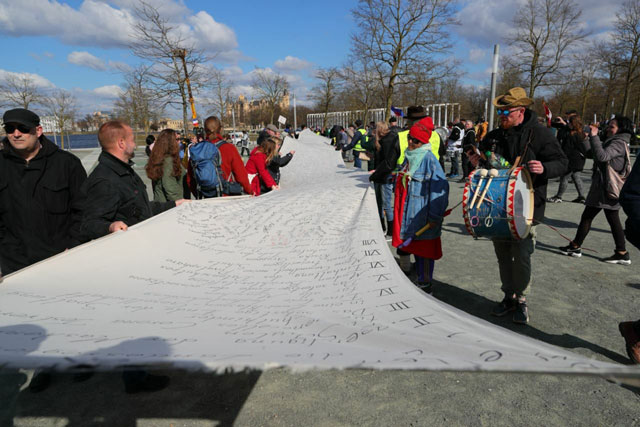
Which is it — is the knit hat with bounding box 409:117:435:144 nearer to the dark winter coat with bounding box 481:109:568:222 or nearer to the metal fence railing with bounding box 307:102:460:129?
the dark winter coat with bounding box 481:109:568:222

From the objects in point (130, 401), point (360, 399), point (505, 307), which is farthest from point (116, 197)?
point (505, 307)

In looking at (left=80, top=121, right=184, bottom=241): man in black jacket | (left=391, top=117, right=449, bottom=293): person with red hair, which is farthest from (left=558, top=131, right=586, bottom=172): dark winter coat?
(left=80, top=121, right=184, bottom=241): man in black jacket

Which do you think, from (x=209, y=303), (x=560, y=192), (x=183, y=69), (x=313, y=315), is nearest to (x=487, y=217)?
(x=313, y=315)

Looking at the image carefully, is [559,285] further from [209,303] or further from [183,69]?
[183,69]

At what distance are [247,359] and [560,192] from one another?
1041 centimetres

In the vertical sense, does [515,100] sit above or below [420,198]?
above

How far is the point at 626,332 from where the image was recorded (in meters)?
2.98

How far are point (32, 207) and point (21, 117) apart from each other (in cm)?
71

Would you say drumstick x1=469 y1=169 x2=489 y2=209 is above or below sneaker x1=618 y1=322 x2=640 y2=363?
above

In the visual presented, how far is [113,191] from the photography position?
276 cm

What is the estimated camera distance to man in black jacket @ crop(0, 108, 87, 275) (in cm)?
300

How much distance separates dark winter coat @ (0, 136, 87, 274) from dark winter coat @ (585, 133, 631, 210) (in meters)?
6.25

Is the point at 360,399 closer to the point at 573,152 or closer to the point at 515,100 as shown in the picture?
the point at 515,100

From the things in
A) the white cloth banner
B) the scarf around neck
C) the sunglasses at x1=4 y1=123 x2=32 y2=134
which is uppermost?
the sunglasses at x1=4 y1=123 x2=32 y2=134
